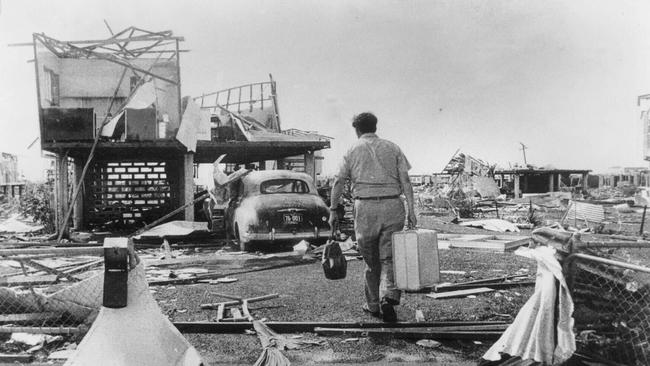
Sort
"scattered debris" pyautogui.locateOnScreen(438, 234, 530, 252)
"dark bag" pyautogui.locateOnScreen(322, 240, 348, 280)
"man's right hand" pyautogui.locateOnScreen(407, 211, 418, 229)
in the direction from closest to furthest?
1. "man's right hand" pyautogui.locateOnScreen(407, 211, 418, 229)
2. "dark bag" pyautogui.locateOnScreen(322, 240, 348, 280)
3. "scattered debris" pyautogui.locateOnScreen(438, 234, 530, 252)

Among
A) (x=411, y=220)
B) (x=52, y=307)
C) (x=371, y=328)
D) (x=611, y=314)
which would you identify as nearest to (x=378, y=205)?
(x=411, y=220)

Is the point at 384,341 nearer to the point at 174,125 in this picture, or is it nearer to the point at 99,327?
the point at 99,327

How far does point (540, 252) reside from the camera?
137 inches

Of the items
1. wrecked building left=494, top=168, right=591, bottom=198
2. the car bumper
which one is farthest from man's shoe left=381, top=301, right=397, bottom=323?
wrecked building left=494, top=168, right=591, bottom=198

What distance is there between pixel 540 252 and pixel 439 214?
2340 centimetres

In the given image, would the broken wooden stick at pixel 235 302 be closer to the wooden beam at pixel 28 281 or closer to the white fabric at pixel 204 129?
the wooden beam at pixel 28 281

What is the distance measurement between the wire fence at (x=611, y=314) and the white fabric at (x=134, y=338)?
8.85 feet

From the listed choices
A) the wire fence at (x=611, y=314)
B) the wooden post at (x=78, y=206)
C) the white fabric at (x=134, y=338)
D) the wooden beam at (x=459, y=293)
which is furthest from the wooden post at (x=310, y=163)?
the white fabric at (x=134, y=338)

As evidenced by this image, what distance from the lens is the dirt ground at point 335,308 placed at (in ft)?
14.6

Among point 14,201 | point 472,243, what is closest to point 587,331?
point 472,243

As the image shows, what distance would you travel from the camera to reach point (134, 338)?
3125mm

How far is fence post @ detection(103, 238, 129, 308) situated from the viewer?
311 cm

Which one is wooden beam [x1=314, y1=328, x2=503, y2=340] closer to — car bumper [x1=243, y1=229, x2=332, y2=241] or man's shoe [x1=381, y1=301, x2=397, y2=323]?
man's shoe [x1=381, y1=301, x2=397, y2=323]

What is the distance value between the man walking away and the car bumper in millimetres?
5828
